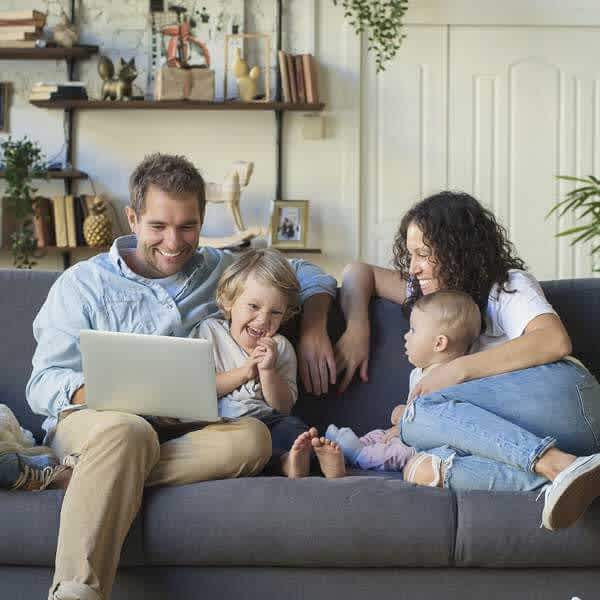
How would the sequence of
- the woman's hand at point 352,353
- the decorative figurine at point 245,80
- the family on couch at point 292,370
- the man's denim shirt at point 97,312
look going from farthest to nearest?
the decorative figurine at point 245,80 < the woman's hand at point 352,353 < the man's denim shirt at point 97,312 < the family on couch at point 292,370

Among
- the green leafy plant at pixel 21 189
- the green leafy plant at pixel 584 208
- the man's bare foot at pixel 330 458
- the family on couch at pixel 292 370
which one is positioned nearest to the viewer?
the family on couch at pixel 292 370

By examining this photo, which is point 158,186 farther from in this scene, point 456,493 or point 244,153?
point 244,153

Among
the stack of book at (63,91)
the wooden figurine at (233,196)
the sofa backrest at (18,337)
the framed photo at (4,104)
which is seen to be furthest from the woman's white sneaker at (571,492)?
the framed photo at (4,104)

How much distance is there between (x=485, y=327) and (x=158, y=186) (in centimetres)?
84

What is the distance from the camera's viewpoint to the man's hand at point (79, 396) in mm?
2178

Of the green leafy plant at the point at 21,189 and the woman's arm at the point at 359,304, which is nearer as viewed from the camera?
the woman's arm at the point at 359,304

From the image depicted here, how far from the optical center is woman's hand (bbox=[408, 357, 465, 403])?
2145 millimetres

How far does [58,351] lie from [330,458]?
2.23 ft

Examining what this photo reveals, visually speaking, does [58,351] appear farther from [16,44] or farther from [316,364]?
[16,44]

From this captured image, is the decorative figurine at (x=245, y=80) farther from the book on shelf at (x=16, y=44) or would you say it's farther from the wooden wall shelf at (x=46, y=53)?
the book on shelf at (x=16, y=44)

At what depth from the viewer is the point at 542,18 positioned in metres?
4.99

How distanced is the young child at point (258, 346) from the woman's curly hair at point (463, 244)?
348mm

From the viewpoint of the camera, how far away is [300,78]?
15.9ft

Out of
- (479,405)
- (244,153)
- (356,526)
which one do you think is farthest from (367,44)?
(356,526)
